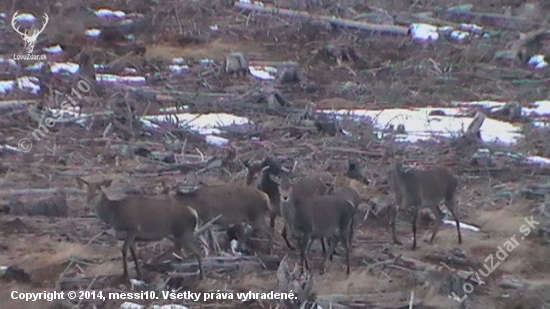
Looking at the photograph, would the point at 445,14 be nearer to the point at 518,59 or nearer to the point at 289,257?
the point at 518,59

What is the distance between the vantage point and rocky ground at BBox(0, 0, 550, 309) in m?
9.74

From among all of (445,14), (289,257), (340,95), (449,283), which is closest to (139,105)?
(340,95)

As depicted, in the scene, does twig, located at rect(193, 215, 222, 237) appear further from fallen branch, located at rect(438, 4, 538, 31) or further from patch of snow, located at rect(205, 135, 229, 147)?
fallen branch, located at rect(438, 4, 538, 31)

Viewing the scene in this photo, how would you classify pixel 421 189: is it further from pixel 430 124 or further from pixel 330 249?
pixel 430 124

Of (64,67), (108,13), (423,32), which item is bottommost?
(108,13)

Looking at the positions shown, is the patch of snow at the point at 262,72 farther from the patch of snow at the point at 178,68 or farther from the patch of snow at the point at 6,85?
the patch of snow at the point at 6,85

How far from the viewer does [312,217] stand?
9.59 meters

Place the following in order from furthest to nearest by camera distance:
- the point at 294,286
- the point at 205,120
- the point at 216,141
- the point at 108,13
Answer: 1. the point at 108,13
2. the point at 205,120
3. the point at 216,141
4. the point at 294,286

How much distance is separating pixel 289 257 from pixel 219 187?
0.87m

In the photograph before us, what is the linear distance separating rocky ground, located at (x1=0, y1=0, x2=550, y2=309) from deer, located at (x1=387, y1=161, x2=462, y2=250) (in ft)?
1.03

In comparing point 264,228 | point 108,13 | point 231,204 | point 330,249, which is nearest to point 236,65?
point 108,13

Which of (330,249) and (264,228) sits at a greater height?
(330,249)

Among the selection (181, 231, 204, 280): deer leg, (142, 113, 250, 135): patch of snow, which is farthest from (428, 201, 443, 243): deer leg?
(142, 113, 250, 135): patch of snow

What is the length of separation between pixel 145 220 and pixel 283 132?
6.43 meters
